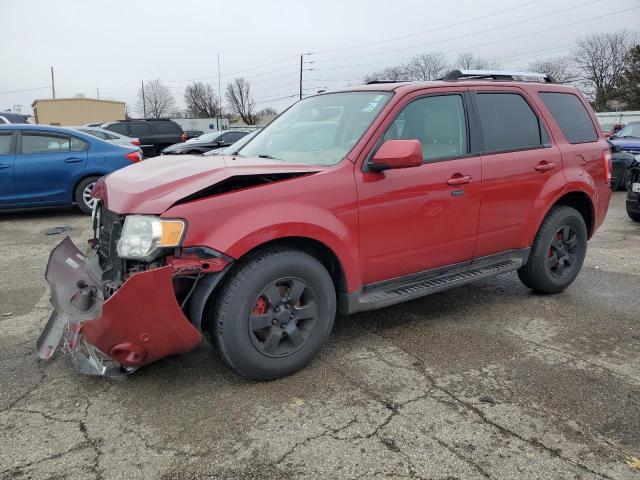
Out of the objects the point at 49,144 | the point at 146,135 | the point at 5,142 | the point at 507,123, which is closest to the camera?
the point at 507,123

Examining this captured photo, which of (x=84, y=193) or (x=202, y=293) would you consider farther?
(x=84, y=193)

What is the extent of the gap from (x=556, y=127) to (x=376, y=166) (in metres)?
2.21

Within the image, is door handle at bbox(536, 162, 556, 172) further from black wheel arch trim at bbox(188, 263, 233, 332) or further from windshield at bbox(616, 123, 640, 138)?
windshield at bbox(616, 123, 640, 138)

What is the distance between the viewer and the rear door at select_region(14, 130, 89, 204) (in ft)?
26.9

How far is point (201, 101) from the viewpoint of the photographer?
89.2 metres

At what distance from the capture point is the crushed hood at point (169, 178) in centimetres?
289

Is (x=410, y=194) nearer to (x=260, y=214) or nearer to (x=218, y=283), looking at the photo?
(x=260, y=214)

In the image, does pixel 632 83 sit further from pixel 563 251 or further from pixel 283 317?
pixel 283 317

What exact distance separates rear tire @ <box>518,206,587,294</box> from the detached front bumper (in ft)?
10.4

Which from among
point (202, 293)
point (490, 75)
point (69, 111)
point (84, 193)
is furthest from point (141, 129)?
point (69, 111)

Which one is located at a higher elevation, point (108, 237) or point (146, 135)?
point (146, 135)

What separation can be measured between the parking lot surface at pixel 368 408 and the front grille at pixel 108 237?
73 centimetres

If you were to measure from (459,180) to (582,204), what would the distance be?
1.85 m

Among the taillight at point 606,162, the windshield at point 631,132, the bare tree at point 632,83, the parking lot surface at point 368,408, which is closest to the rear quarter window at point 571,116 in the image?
the taillight at point 606,162
